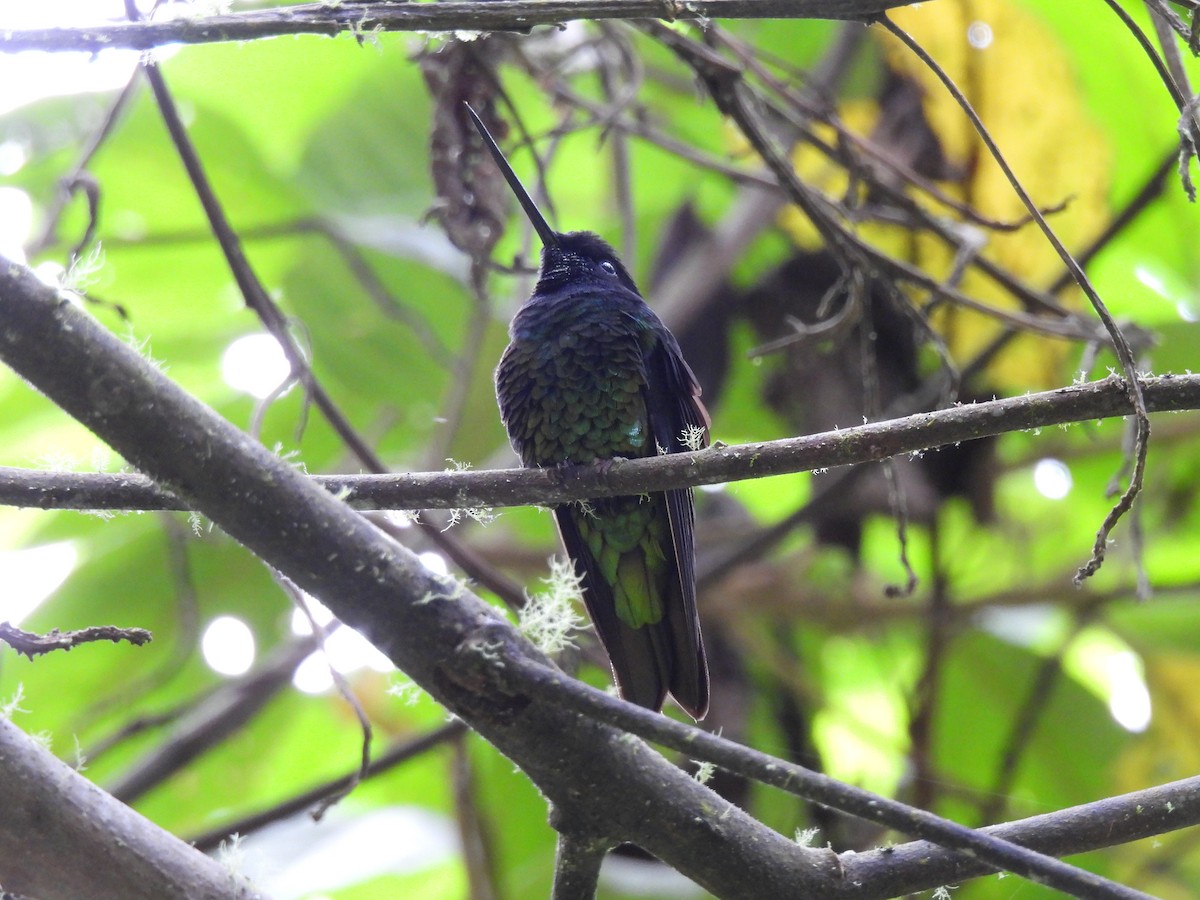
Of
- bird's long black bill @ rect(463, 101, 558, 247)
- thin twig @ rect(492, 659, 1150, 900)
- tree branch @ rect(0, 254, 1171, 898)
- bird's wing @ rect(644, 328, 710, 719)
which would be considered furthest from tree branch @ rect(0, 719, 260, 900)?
bird's long black bill @ rect(463, 101, 558, 247)

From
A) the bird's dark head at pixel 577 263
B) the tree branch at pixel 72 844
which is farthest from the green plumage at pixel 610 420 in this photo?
the tree branch at pixel 72 844

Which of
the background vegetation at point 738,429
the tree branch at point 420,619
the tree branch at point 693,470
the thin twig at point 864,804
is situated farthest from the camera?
the background vegetation at point 738,429

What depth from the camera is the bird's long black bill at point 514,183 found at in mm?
2641

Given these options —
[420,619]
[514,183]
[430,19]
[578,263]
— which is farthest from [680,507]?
[430,19]

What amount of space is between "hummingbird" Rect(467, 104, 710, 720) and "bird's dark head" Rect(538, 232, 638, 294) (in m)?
0.15

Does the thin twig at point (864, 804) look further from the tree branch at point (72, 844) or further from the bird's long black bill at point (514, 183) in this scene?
the bird's long black bill at point (514, 183)

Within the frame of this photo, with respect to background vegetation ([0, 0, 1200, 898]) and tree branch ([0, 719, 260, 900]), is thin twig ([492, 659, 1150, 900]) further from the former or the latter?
background vegetation ([0, 0, 1200, 898])

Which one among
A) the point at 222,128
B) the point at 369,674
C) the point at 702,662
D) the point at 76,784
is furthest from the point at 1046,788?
the point at 222,128

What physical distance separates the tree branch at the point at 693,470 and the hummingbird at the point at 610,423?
34.9 inches

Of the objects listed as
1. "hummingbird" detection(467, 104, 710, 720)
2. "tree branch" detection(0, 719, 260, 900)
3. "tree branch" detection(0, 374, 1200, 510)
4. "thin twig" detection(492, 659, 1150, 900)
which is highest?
"hummingbird" detection(467, 104, 710, 720)

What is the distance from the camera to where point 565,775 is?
65.3 inches

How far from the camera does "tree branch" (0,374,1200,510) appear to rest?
155 cm

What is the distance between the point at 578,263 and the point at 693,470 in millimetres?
1720

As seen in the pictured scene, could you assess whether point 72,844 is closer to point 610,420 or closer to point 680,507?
point 680,507
